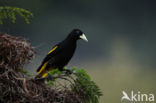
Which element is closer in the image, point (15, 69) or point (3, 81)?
point (3, 81)

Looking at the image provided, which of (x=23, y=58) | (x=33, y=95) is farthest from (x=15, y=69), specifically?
(x=33, y=95)

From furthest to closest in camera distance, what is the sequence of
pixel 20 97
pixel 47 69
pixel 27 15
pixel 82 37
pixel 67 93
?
pixel 82 37
pixel 47 69
pixel 27 15
pixel 67 93
pixel 20 97

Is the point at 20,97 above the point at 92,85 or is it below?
below

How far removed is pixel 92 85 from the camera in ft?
10.9

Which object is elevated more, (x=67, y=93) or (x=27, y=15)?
(x=27, y=15)

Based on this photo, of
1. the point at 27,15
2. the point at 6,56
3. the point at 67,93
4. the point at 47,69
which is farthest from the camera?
the point at 47,69

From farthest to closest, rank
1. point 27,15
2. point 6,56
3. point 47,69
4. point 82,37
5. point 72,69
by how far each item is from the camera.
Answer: point 82,37 < point 47,69 < point 72,69 < point 27,15 < point 6,56

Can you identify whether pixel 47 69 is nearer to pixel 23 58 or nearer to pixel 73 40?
pixel 73 40

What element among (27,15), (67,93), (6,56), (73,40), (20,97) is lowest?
(20,97)

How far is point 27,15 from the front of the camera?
10.6 ft

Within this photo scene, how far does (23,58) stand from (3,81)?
15.1 inches

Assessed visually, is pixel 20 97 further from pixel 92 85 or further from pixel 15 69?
pixel 92 85

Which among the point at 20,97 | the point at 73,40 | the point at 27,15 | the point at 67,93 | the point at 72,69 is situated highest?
the point at 73,40

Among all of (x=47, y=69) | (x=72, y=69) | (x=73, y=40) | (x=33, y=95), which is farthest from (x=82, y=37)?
(x=33, y=95)
